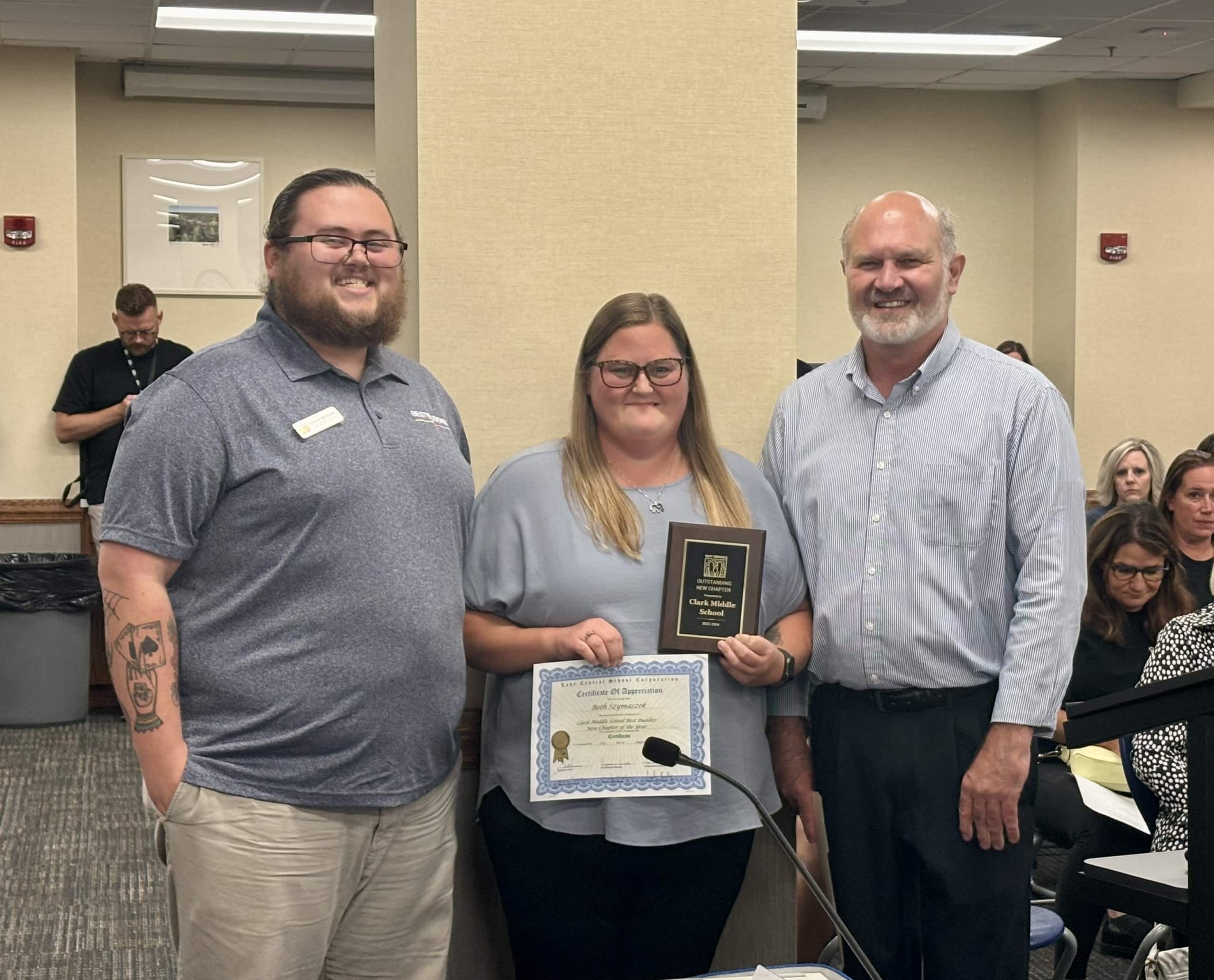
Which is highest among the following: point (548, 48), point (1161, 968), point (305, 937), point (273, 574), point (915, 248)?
point (548, 48)

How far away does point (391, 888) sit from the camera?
2.13 m

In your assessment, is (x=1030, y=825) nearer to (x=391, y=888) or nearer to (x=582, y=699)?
(x=582, y=699)

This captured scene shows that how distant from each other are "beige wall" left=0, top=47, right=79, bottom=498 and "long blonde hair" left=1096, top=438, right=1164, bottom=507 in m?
5.04

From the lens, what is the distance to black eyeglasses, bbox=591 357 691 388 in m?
2.24

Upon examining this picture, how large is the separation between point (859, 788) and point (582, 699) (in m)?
0.49

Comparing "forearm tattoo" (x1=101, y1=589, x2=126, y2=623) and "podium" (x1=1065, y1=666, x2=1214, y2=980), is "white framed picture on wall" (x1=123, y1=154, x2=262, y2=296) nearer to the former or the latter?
"forearm tattoo" (x1=101, y1=589, x2=126, y2=623)

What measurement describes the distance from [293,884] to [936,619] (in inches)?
42.2

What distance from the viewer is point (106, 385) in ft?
23.1

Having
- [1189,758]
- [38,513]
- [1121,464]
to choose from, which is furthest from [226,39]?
[1189,758]

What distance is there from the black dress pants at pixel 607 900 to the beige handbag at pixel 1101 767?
1963 millimetres

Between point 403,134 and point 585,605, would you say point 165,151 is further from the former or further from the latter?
point 585,605

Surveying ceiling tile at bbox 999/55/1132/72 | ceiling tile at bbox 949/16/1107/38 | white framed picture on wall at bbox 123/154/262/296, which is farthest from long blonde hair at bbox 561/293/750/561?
ceiling tile at bbox 999/55/1132/72

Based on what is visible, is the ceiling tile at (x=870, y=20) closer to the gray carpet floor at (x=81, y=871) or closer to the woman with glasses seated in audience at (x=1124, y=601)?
the woman with glasses seated in audience at (x=1124, y=601)

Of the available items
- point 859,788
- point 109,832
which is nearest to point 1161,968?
point 859,788
